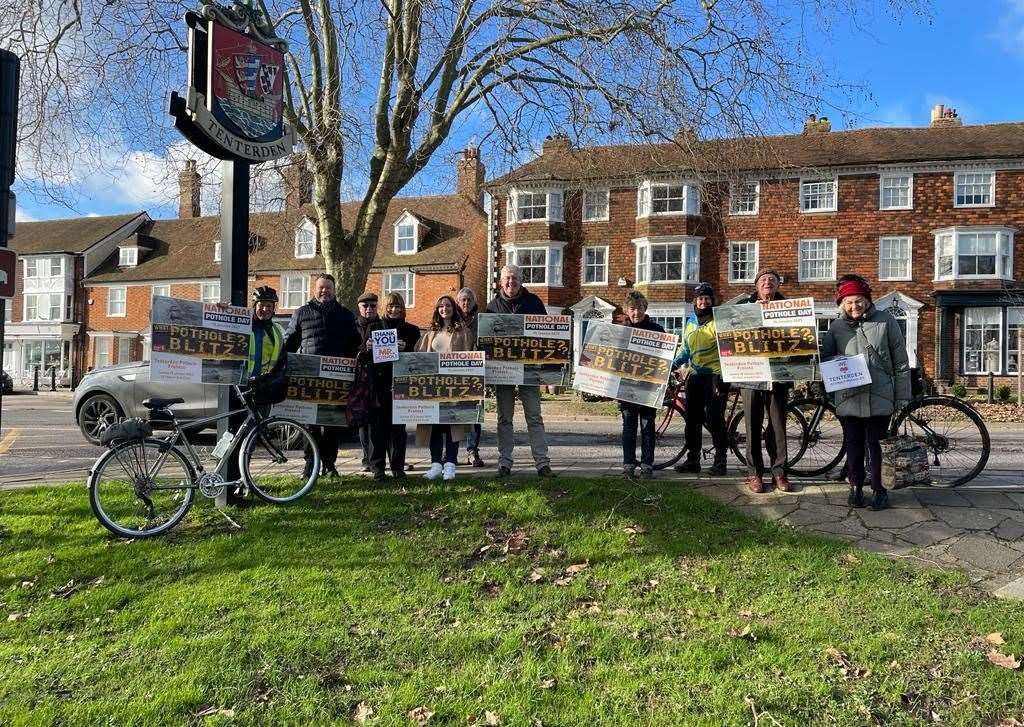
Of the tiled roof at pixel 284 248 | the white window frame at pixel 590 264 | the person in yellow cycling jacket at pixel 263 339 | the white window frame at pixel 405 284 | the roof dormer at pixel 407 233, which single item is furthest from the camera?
the roof dormer at pixel 407 233

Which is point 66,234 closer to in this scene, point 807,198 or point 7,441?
point 7,441

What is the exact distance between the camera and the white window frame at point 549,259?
31375 mm

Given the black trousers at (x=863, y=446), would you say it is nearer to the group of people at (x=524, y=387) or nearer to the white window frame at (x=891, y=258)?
the group of people at (x=524, y=387)

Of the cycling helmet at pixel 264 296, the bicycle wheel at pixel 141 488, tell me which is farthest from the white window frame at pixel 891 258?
the bicycle wheel at pixel 141 488

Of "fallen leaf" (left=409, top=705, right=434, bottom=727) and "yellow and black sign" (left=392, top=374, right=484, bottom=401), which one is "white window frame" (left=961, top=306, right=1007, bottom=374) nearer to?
"yellow and black sign" (left=392, top=374, right=484, bottom=401)

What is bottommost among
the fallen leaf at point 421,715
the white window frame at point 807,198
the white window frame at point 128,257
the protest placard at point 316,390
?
the fallen leaf at point 421,715

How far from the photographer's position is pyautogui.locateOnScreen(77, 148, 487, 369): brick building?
111ft

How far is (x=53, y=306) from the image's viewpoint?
137 feet

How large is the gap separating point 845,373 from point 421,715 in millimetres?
4326

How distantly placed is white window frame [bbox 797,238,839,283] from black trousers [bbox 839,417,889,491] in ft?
86.7

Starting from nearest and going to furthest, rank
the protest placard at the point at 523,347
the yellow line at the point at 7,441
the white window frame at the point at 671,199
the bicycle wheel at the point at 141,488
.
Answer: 1. the bicycle wheel at the point at 141,488
2. the protest placard at the point at 523,347
3. the yellow line at the point at 7,441
4. the white window frame at the point at 671,199

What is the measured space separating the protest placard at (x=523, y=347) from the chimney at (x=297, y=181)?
606 cm

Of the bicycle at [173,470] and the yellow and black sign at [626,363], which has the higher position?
the yellow and black sign at [626,363]

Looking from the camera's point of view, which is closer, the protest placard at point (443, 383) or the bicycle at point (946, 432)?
the bicycle at point (946, 432)
